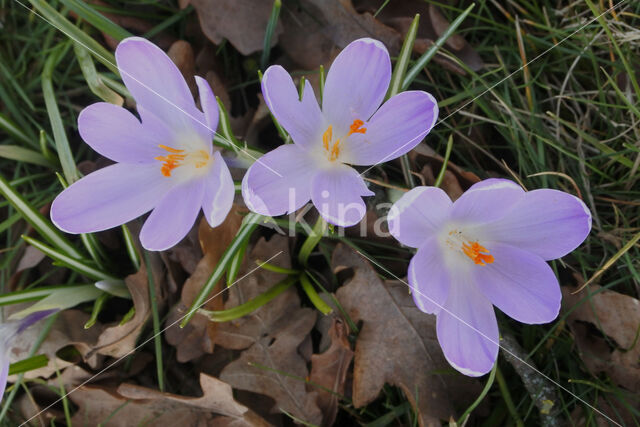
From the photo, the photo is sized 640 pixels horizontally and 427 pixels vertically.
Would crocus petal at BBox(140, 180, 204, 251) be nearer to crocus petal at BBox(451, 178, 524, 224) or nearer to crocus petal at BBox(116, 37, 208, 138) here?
crocus petal at BBox(116, 37, 208, 138)

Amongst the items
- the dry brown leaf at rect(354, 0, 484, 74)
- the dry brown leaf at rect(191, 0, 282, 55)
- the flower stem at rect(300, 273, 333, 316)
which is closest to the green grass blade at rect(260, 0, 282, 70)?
the dry brown leaf at rect(191, 0, 282, 55)

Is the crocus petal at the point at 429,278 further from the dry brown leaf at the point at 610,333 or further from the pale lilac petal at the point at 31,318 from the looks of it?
the pale lilac petal at the point at 31,318

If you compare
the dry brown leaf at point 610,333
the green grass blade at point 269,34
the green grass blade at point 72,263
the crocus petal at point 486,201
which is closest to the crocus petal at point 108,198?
the green grass blade at point 72,263

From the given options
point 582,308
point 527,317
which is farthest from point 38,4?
point 582,308

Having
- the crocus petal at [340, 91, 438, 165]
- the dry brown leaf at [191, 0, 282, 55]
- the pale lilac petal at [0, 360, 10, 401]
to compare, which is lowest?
the pale lilac petal at [0, 360, 10, 401]

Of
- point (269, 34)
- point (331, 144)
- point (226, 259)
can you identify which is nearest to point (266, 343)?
point (226, 259)

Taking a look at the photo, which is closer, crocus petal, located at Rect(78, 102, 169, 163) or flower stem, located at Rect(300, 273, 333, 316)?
crocus petal, located at Rect(78, 102, 169, 163)
